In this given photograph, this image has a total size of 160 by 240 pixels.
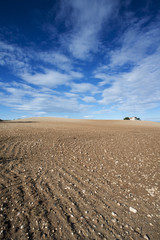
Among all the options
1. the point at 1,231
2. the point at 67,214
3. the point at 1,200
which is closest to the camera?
the point at 1,231

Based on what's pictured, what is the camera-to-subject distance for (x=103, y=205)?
14.4 feet

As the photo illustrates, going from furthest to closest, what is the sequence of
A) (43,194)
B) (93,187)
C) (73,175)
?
(73,175)
(93,187)
(43,194)

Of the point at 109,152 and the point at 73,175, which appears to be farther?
the point at 109,152

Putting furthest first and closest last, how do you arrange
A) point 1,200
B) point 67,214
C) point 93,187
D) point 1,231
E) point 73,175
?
point 73,175
point 93,187
point 1,200
point 67,214
point 1,231

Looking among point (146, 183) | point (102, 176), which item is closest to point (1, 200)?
point (102, 176)

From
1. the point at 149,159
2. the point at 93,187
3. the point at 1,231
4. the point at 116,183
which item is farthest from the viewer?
the point at 149,159

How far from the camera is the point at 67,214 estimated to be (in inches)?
154

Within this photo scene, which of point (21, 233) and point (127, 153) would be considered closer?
point (21, 233)

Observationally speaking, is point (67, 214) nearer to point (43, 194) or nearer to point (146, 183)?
point (43, 194)

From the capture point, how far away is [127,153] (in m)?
10.2

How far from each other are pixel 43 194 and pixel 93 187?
2243 millimetres

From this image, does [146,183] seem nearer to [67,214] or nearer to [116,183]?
[116,183]

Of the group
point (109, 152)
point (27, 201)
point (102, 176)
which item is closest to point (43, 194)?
point (27, 201)

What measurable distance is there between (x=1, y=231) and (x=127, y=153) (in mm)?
9380
